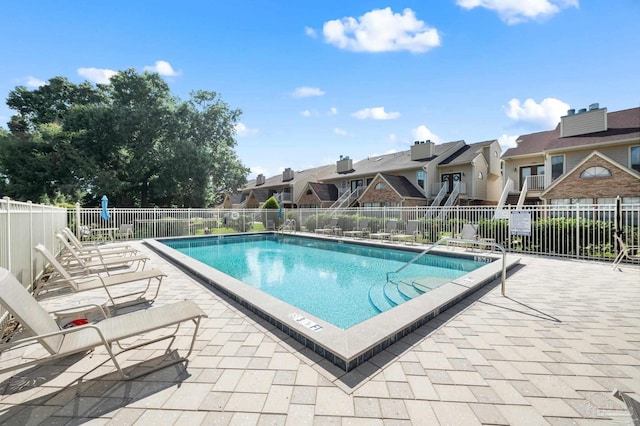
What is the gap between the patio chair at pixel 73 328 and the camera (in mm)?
2203

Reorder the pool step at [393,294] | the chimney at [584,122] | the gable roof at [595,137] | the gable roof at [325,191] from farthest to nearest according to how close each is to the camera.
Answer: the gable roof at [325,191], the chimney at [584,122], the gable roof at [595,137], the pool step at [393,294]

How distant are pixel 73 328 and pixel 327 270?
7196 mm

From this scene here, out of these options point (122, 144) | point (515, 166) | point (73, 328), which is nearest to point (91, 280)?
point (73, 328)

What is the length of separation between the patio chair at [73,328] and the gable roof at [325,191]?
27696 mm

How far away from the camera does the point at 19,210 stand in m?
4.60

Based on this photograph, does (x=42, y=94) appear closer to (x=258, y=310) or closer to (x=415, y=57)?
(x=415, y=57)

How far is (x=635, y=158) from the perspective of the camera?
1538 centimetres

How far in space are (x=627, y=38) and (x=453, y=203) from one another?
1427 cm

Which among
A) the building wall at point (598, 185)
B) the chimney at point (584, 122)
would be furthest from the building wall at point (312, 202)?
the chimney at point (584, 122)

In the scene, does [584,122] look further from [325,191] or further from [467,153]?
[325,191]

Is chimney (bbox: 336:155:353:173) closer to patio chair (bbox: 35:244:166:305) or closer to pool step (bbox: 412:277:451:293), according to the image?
pool step (bbox: 412:277:451:293)

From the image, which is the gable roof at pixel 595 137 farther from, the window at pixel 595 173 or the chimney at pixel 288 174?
the chimney at pixel 288 174

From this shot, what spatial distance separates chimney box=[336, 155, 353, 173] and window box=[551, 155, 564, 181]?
18040 millimetres

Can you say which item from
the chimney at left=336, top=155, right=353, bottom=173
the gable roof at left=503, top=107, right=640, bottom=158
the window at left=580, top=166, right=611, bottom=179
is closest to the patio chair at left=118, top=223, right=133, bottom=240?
the chimney at left=336, top=155, right=353, bottom=173
